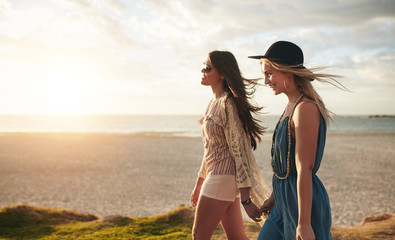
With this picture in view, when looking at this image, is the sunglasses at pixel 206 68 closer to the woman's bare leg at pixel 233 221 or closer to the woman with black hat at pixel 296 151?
the woman with black hat at pixel 296 151

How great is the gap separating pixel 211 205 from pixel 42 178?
44.6 feet

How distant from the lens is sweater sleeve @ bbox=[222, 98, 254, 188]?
2.79m

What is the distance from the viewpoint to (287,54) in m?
2.21

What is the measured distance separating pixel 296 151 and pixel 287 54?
0.69 metres

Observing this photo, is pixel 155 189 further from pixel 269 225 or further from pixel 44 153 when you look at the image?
pixel 44 153

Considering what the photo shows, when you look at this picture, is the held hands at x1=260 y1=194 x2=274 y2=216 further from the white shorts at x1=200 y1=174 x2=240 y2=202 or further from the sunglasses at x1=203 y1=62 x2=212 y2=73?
the sunglasses at x1=203 y1=62 x2=212 y2=73

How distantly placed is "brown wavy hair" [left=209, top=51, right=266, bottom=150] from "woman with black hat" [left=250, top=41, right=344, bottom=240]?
0.65m

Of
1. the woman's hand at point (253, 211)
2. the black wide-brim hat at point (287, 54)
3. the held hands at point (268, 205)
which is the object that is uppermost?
the black wide-brim hat at point (287, 54)

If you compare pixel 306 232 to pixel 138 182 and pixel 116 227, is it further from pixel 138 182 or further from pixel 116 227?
pixel 138 182

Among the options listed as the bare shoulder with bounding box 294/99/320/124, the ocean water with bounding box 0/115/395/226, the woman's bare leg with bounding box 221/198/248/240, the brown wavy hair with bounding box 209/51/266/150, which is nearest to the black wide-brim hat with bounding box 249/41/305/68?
the bare shoulder with bounding box 294/99/320/124

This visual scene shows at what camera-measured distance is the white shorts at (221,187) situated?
2.79m

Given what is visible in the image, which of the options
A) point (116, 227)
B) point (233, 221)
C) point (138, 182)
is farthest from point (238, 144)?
point (138, 182)

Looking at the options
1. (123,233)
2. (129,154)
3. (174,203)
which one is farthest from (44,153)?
(123,233)

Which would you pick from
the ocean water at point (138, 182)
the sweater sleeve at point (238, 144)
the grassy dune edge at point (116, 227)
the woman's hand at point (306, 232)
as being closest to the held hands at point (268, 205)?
the sweater sleeve at point (238, 144)
